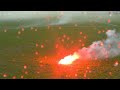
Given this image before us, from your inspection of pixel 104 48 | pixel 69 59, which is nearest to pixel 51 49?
pixel 69 59

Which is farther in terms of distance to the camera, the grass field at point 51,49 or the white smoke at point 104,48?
the white smoke at point 104,48

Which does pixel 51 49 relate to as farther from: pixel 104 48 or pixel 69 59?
pixel 104 48

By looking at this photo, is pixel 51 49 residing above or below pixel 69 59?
above

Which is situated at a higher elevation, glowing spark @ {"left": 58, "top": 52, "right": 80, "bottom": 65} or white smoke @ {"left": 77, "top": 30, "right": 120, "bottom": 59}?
white smoke @ {"left": 77, "top": 30, "right": 120, "bottom": 59}
